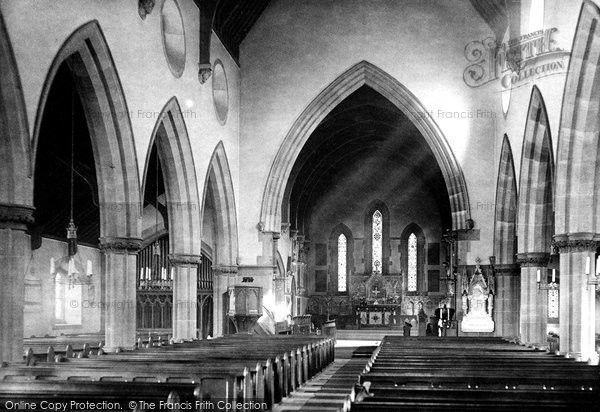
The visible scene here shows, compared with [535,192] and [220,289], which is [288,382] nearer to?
[535,192]

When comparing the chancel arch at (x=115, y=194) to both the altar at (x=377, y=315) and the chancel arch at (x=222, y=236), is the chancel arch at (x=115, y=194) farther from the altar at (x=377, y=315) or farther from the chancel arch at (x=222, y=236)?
the altar at (x=377, y=315)

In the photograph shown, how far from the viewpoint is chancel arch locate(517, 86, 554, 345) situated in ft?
59.8

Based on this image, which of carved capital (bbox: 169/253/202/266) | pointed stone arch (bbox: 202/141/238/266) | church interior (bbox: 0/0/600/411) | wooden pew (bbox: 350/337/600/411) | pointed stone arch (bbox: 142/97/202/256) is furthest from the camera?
pointed stone arch (bbox: 202/141/238/266)

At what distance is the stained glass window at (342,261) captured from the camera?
38.2m

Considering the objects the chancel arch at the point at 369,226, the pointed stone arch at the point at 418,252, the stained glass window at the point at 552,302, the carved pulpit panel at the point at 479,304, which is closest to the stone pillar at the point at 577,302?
the carved pulpit panel at the point at 479,304

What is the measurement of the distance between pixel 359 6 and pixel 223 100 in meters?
5.21

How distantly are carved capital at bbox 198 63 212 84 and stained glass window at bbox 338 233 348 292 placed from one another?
19.8m

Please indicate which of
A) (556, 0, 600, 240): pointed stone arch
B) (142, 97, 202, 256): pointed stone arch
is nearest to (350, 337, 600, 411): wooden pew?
(556, 0, 600, 240): pointed stone arch

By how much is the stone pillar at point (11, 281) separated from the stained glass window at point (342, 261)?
27890 millimetres

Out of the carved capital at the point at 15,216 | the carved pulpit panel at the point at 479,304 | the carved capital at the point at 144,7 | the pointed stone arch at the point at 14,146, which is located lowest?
the carved pulpit panel at the point at 479,304

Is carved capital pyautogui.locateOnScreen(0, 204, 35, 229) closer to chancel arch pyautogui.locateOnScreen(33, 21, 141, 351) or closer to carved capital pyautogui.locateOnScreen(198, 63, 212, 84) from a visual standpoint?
chancel arch pyautogui.locateOnScreen(33, 21, 141, 351)

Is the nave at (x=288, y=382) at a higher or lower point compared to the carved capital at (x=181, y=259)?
lower

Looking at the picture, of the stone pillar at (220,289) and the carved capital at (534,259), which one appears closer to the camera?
the carved capital at (534,259)

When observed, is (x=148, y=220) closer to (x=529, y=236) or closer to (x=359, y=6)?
(x=359, y=6)
